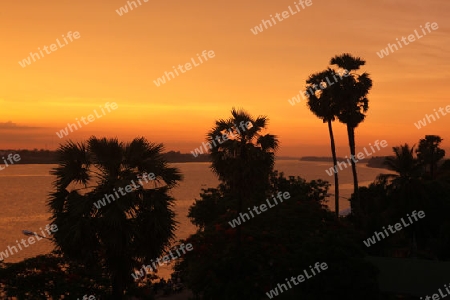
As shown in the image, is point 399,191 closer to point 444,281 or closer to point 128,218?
Answer: point 444,281

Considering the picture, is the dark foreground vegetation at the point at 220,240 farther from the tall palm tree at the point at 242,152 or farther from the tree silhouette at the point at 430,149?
the tree silhouette at the point at 430,149

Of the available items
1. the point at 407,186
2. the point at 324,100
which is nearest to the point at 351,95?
the point at 324,100

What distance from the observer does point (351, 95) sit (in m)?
48.0

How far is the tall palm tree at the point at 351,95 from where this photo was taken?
1892 inches

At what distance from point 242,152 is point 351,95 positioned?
1897 centimetres

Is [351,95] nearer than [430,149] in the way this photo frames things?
Yes

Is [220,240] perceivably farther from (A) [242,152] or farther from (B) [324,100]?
(B) [324,100]

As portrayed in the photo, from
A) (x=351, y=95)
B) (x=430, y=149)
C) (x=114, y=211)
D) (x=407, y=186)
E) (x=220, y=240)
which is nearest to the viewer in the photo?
(x=114, y=211)

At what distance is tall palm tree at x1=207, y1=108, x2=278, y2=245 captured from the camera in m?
33.9

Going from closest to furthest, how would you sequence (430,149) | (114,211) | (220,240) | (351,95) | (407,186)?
(114,211) < (220,240) < (407,186) < (351,95) < (430,149)

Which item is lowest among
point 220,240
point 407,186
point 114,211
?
point 407,186

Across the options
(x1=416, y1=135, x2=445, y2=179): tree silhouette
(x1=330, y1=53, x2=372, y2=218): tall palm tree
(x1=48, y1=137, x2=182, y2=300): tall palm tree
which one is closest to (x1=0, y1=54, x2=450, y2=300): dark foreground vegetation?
(x1=48, y1=137, x2=182, y2=300): tall palm tree

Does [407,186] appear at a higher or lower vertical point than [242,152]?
lower

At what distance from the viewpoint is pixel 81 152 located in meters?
22.1
